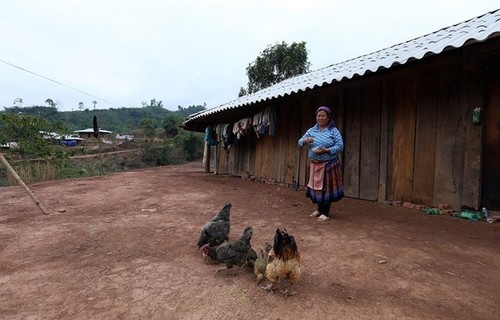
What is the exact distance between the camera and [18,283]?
239cm

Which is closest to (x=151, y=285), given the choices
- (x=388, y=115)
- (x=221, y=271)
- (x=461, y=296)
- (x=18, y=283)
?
(x=221, y=271)

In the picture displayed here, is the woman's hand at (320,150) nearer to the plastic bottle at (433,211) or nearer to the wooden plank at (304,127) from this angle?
the plastic bottle at (433,211)

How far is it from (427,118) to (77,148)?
3337cm

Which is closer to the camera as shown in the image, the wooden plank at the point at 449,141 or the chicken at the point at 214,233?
the chicken at the point at 214,233

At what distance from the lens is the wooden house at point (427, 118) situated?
12.4ft

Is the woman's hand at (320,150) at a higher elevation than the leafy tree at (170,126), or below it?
below

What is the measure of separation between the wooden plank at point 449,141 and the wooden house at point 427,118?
0.01m

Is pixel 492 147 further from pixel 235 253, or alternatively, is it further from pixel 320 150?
pixel 235 253

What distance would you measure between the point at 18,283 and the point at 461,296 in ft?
11.2

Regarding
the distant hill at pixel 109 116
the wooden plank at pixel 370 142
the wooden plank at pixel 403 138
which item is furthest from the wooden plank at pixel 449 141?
the distant hill at pixel 109 116

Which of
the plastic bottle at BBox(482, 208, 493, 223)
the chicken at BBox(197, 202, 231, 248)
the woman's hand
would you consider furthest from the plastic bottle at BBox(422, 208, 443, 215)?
the chicken at BBox(197, 202, 231, 248)

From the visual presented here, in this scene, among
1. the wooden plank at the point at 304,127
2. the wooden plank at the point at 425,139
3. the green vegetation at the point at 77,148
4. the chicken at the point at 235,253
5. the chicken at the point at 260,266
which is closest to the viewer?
the chicken at the point at 260,266

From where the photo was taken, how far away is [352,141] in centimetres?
570

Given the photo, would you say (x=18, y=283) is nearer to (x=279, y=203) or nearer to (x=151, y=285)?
(x=151, y=285)
